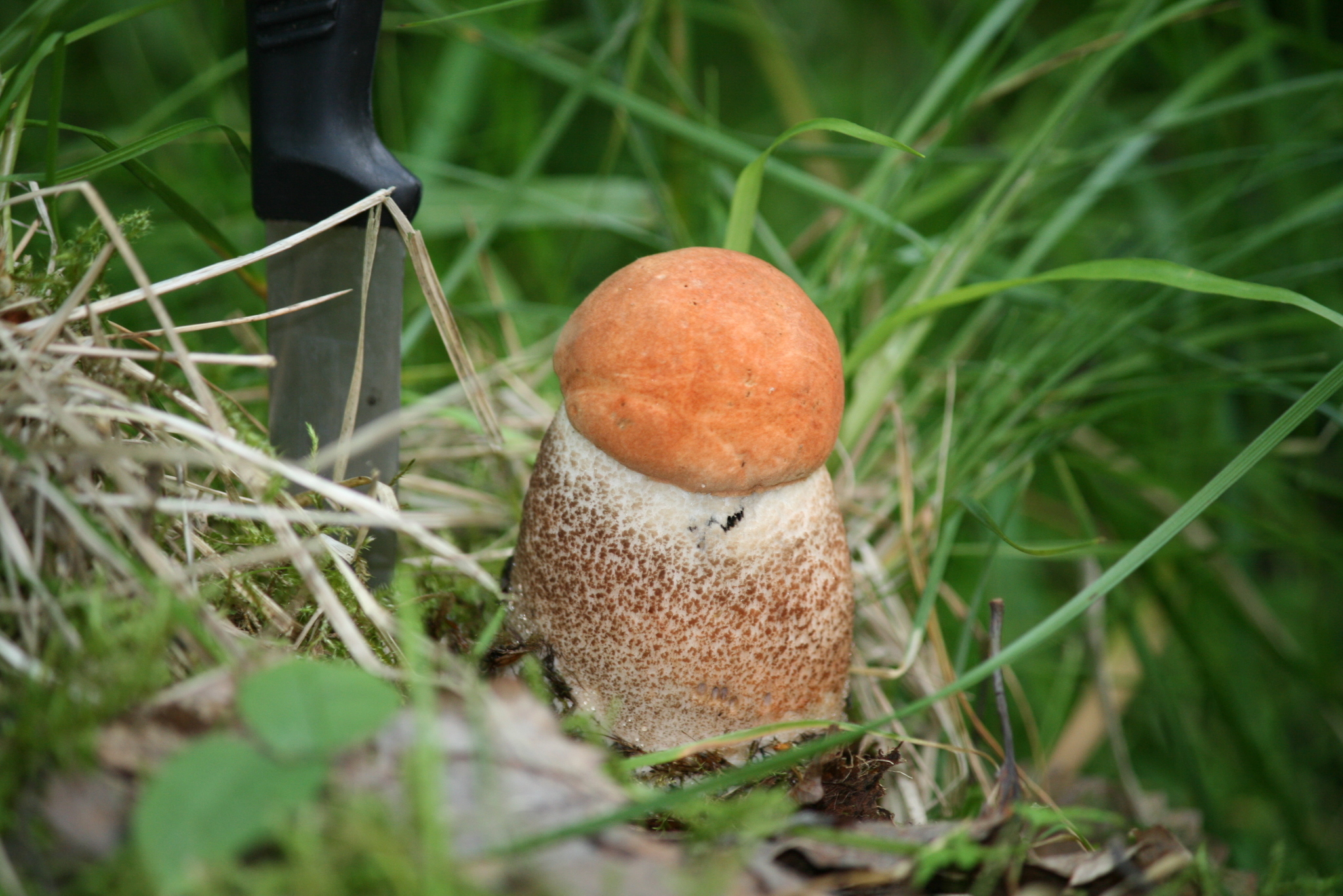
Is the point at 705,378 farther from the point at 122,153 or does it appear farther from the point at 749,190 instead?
the point at 122,153

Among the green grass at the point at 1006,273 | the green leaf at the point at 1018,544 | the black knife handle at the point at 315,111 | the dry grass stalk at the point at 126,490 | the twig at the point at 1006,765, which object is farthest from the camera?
the green grass at the point at 1006,273

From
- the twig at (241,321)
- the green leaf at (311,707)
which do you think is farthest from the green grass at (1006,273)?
the green leaf at (311,707)

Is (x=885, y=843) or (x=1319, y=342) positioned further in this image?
(x=1319, y=342)

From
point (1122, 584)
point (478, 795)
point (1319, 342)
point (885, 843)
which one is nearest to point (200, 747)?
point (478, 795)

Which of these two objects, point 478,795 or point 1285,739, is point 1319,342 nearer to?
point 1285,739

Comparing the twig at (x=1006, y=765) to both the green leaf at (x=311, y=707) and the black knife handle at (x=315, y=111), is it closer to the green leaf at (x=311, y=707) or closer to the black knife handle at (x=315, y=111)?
the green leaf at (x=311, y=707)

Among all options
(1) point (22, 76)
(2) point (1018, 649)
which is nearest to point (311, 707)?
(2) point (1018, 649)
